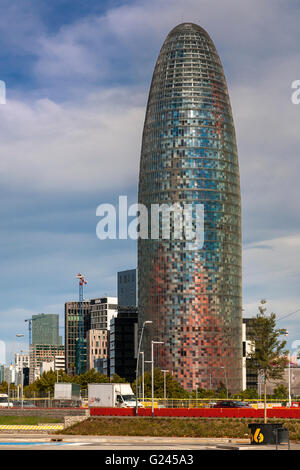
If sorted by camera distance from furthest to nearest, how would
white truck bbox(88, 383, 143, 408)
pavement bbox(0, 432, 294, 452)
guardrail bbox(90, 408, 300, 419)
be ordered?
white truck bbox(88, 383, 143, 408) < guardrail bbox(90, 408, 300, 419) < pavement bbox(0, 432, 294, 452)

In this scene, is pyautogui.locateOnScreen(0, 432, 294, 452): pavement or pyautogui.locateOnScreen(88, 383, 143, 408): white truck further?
pyautogui.locateOnScreen(88, 383, 143, 408): white truck

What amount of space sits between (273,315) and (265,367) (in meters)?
5.43

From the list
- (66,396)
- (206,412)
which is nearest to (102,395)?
(66,396)

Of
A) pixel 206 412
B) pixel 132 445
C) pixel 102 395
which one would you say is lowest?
pixel 206 412

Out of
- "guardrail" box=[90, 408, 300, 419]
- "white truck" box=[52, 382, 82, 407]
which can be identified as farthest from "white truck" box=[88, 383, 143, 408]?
"guardrail" box=[90, 408, 300, 419]

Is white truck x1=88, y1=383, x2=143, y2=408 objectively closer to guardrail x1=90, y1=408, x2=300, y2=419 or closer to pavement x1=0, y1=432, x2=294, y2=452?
guardrail x1=90, y1=408, x2=300, y2=419

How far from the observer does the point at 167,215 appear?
199 metres

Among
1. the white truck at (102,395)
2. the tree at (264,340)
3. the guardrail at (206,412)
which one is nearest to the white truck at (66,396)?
the white truck at (102,395)

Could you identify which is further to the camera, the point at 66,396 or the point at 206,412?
the point at 66,396

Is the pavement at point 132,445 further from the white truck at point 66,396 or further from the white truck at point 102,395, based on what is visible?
the white truck at point 102,395

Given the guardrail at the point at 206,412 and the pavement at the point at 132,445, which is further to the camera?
the guardrail at the point at 206,412

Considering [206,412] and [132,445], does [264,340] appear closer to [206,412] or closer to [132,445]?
[206,412]
